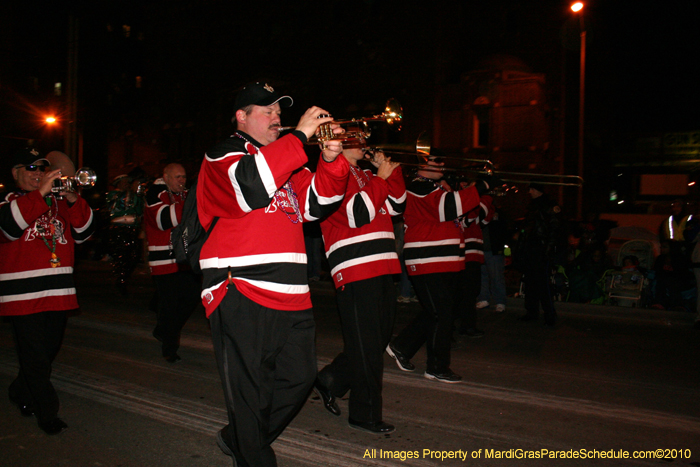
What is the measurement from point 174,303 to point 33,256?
7.90 ft

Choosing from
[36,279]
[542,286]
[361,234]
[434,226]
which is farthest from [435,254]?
[542,286]

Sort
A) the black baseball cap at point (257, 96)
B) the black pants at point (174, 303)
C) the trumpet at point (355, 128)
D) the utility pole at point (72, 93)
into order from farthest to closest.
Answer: the utility pole at point (72, 93) < the black pants at point (174, 303) < the trumpet at point (355, 128) < the black baseball cap at point (257, 96)

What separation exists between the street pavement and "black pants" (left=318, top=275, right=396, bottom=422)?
0.89ft

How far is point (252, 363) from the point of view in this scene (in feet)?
10.3

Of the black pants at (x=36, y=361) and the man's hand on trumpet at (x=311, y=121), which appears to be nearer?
the man's hand on trumpet at (x=311, y=121)

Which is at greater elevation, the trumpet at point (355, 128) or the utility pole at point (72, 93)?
the utility pole at point (72, 93)

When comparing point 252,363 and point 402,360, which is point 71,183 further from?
point 402,360

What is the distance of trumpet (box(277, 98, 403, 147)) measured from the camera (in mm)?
3584

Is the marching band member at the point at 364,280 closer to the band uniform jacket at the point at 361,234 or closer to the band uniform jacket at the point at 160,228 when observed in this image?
the band uniform jacket at the point at 361,234

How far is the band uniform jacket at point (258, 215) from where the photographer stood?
2.98 m

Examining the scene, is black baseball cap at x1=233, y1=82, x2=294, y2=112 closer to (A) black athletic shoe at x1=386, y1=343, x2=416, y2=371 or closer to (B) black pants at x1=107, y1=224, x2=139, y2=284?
(A) black athletic shoe at x1=386, y1=343, x2=416, y2=371

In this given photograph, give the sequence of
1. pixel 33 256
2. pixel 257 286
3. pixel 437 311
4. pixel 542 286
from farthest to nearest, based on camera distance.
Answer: pixel 542 286 → pixel 437 311 → pixel 33 256 → pixel 257 286

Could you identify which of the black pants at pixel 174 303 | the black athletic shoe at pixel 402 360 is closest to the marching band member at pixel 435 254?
the black athletic shoe at pixel 402 360

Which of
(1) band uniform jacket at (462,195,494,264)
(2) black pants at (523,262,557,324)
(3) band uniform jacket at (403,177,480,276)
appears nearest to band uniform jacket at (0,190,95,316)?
(3) band uniform jacket at (403,177,480,276)
